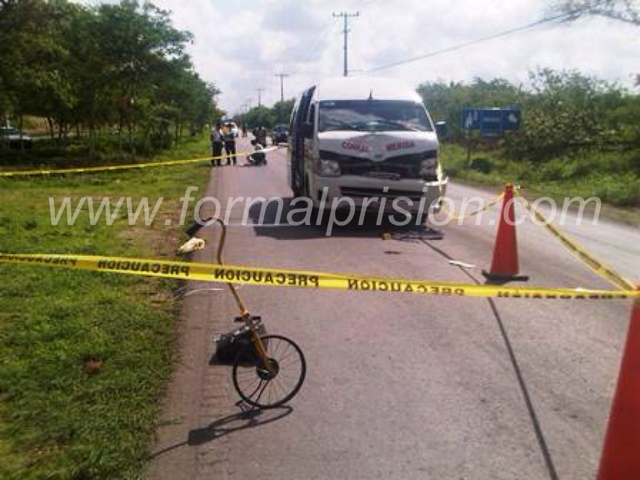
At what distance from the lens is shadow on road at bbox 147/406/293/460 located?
12.4ft

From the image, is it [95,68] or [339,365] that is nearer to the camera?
[339,365]

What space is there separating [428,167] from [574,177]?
12.8 m

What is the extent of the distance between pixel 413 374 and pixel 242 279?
1538 millimetres

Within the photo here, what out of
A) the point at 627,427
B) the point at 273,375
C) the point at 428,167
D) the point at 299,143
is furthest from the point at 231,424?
the point at 299,143

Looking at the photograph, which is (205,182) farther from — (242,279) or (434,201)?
(242,279)

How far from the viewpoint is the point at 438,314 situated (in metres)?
6.14

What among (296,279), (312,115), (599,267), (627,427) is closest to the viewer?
(627,427)

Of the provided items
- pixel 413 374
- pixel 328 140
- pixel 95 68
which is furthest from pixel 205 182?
pixel 413 374

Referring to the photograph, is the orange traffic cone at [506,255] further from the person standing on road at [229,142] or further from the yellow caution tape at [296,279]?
the person standing on road at [229,142]

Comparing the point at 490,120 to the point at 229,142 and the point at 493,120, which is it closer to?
the point at 493,120

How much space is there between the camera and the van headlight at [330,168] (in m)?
10.2

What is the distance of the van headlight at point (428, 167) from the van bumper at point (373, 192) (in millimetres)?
134

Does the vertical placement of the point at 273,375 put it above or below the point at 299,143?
below

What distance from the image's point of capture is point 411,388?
4461 millimetres
